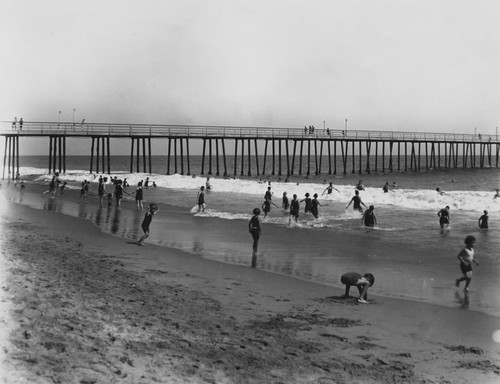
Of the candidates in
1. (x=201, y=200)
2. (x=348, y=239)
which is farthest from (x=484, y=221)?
(x=201, y=200)

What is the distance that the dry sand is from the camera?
4.79 meters

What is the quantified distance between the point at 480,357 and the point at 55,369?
4.75 m

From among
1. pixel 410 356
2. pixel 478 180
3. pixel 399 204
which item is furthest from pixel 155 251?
pixel 478 180

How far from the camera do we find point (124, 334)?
5.55m

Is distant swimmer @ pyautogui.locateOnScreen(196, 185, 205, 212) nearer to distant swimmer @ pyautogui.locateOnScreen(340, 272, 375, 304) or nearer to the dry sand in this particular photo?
the dry sand

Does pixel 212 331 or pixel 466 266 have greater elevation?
pixel 466 266

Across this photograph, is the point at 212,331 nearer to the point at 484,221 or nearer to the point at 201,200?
the point at 484,221

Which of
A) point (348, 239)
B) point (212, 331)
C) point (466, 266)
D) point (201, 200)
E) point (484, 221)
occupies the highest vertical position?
point (201, 200)

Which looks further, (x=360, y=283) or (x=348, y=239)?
(x=348, y=239)

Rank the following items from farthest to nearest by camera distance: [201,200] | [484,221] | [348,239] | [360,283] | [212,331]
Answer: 1. [201,200]
2. [484,221]
3. [348,239]
4. [360,283]
5. [212,331]

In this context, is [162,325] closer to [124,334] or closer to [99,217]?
[124,334]

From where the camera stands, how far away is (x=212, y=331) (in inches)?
242

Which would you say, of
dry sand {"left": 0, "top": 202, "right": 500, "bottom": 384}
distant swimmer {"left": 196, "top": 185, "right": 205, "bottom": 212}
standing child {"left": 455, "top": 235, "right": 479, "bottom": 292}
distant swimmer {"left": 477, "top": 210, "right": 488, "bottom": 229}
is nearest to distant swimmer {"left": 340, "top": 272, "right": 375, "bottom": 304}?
dry sand {"left": 0, "top": 202, "right": 500, "bottom": 384}

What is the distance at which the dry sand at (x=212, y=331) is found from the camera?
479cm
